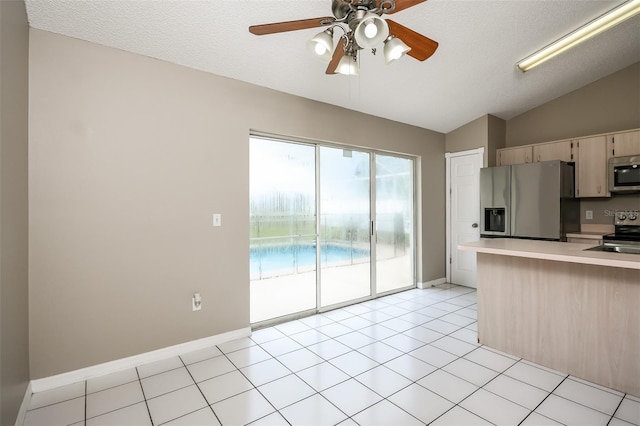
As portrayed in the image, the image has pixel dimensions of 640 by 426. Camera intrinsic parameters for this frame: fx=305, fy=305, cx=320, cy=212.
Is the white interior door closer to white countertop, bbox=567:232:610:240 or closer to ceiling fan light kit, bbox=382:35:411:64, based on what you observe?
white countertop, bbox=567:232:610:240

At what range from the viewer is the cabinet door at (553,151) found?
4062 millimetres

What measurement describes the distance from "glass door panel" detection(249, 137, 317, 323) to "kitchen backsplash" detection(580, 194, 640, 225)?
12.3 ft

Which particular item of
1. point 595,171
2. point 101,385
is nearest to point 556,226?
point 595,171

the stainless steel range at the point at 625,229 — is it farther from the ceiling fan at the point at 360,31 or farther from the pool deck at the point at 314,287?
the ceiling fan at the point at 360,31

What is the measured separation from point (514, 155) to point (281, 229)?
3.61 meters

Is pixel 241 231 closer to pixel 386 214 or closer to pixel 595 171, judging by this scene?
pixel 386 214

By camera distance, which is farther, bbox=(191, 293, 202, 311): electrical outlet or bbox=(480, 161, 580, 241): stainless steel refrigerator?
bbox=(480, 161, 580, 241): stainless steel refrigerator

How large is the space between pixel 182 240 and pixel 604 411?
334cm

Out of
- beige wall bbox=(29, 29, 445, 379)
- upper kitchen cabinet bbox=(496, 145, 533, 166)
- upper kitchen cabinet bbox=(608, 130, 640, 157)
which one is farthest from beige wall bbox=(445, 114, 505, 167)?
beige wall bbox=(29, 29, 445, 379)

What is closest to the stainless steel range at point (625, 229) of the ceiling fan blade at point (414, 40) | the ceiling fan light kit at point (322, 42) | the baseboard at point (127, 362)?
the ceiling fan blade at point (414, 40)

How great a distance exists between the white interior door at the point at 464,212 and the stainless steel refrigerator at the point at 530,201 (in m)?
0.34

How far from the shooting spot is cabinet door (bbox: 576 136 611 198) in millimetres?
3787

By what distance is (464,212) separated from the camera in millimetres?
4926

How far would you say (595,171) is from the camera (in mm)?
3854
